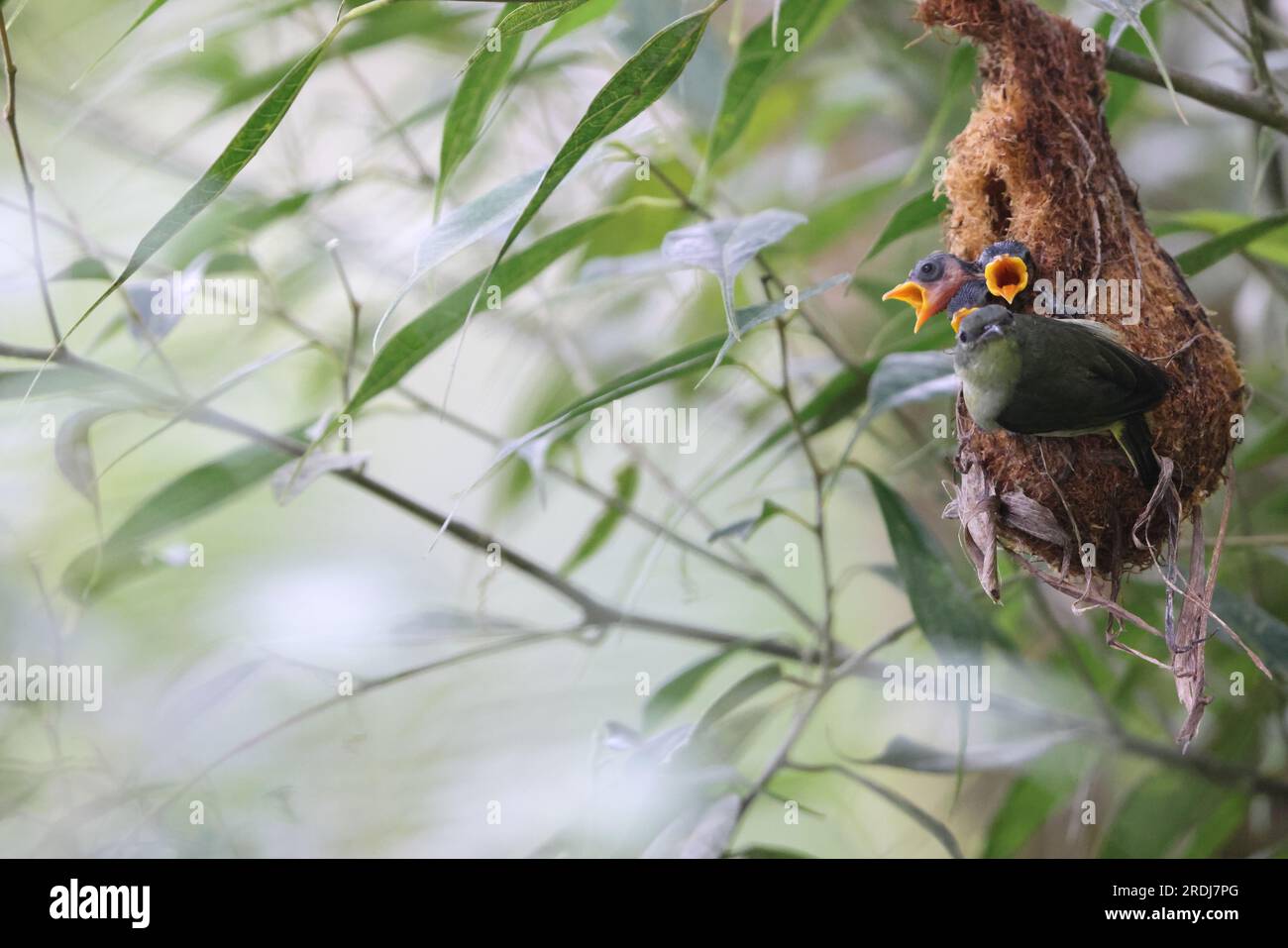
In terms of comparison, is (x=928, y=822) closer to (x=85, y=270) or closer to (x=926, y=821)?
(x=926, y=821)

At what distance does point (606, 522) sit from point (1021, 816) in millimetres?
693

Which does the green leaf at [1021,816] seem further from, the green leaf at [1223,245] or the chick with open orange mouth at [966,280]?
the chick with open orange mouth at [966,280]

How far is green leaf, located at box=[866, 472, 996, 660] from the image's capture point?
3.48 ft

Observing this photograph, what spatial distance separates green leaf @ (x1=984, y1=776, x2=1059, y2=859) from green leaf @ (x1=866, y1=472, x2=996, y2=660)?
498 millimetres

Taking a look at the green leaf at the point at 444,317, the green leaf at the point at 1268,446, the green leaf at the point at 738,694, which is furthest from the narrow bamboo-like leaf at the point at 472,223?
the green leaf at the point at 1268,446

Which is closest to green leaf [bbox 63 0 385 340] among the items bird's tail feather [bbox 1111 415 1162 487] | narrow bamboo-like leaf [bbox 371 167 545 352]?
narrow bamboo-like leaf [bbox 371 167 545 352]

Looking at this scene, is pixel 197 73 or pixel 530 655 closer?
pixel 197 73

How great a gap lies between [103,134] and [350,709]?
3.88ft

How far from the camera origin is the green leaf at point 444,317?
955 millimetres

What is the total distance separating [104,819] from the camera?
4.34 feet

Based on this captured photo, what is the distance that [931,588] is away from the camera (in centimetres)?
109

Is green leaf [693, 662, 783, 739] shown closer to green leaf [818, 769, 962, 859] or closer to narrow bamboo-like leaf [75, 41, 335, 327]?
green leaf [818, 769, 962, 859]
